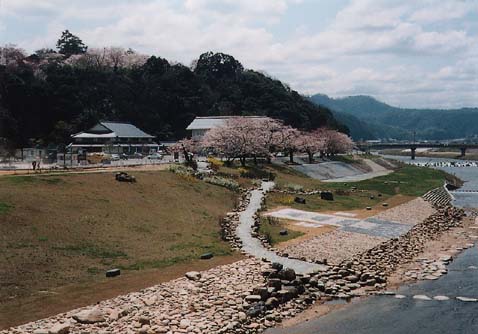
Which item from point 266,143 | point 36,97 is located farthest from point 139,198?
point 36,97

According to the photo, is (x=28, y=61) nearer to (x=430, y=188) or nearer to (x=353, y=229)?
(x=430, y=188)

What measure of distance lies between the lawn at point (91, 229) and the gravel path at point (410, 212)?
13412mm

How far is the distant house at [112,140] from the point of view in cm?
7175

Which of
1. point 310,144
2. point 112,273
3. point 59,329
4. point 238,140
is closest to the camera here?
point 59,329

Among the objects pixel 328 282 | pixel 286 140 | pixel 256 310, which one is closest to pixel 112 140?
pixel 286 140

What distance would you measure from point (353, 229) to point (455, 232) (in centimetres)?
954

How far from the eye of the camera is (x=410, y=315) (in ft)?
61.7

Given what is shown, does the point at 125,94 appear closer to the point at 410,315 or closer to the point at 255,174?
the point at 255,174

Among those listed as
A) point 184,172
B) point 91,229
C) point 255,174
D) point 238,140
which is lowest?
point 91,229

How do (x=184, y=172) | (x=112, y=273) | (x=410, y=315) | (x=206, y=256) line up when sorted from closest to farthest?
(x=410, y=315) < (x=112, y=273) < (x=206, y=256) < (x=184, y=172)

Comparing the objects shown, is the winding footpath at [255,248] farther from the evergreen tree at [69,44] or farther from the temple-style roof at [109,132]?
the evergreen tree at [69,44]

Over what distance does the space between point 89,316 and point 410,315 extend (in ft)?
39.2

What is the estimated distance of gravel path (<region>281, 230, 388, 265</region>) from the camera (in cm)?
2567

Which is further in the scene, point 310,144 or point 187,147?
point 310,144
